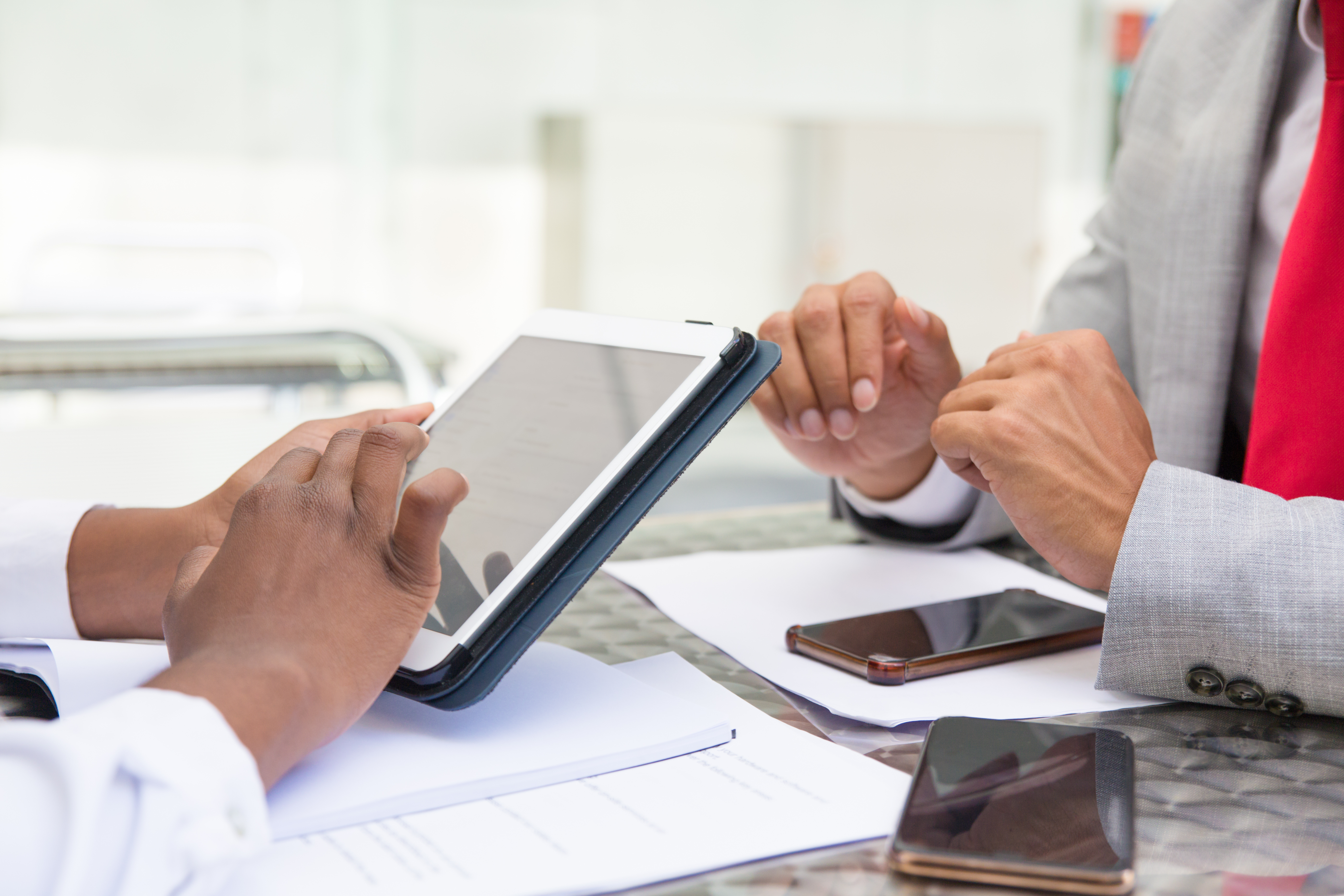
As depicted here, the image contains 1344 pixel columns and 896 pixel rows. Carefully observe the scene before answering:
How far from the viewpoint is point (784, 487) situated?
322 cm

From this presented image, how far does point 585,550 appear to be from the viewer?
15.3 inches

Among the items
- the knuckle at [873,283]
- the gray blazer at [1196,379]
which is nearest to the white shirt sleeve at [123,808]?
the gray blazer at [1196,379]

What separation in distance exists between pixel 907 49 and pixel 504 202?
5.27 feet

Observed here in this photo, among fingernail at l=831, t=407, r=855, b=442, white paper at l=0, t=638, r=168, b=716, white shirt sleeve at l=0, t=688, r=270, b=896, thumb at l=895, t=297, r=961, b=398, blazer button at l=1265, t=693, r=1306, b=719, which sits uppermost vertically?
thumb at l=895, t=297, r=961, b=398

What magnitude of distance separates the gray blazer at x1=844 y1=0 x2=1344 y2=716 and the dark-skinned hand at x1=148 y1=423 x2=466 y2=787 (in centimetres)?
28

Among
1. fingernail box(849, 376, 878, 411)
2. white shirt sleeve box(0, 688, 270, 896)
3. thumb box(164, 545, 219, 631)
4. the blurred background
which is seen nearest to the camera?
white shirt sleeve box(0, 688, 270, 896)

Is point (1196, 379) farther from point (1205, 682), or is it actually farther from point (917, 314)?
point (1205, 682)

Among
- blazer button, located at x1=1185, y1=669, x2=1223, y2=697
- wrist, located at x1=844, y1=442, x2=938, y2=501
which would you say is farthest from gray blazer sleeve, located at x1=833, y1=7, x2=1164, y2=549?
blazer button, located at x1=1185, y1=669, x2=1223, y2=697

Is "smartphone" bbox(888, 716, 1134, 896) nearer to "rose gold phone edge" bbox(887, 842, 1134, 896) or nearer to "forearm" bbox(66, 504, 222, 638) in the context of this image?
"rose gold phone edge" bbox(887, 842, 1134, 896)

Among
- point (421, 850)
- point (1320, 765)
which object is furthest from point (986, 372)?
point (421, 850)

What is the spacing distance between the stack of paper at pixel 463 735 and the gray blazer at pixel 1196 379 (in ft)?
0.64

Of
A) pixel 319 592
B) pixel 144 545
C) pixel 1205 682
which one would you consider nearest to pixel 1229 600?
pixel 1205 682

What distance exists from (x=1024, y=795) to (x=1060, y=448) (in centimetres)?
21

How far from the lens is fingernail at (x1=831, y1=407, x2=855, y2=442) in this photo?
0.63m
